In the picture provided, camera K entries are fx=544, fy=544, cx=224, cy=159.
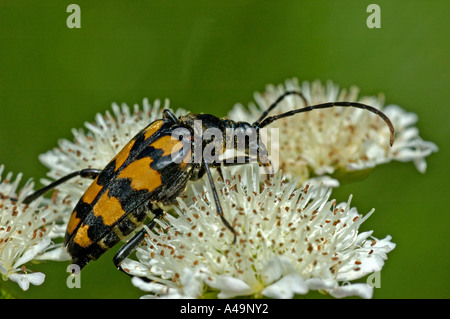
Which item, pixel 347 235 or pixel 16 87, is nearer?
pixel 347 235

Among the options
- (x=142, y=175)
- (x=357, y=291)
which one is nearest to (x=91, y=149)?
(x=142, y=175)

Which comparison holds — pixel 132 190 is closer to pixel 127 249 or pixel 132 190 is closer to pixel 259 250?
pixel 127 249

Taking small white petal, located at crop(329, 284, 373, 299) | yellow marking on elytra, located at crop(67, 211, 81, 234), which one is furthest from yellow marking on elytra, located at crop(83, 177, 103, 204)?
small white petal, located at crop(329, 284, 373, 299)

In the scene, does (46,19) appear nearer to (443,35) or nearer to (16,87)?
(16,87)

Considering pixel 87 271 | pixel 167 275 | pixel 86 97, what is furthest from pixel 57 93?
pixel 167 275

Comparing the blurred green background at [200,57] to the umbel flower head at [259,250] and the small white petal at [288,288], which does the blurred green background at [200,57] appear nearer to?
the umbel flower head at [259,250]
